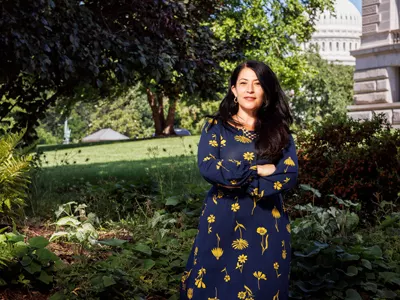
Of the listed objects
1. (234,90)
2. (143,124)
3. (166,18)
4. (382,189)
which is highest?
(166,18)

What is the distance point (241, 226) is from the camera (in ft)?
11.5

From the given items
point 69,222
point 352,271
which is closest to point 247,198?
point 352,271

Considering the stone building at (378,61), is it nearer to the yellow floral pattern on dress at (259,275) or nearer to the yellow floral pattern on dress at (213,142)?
the yellow floral pattern on dress at (213,142)

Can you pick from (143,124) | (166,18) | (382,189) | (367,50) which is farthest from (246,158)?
(143,124)

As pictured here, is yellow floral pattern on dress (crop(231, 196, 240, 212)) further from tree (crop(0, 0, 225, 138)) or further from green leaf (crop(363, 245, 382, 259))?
tree (crop(0, 0, 225, 138))

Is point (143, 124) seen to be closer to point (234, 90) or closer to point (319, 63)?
point (319, 63)

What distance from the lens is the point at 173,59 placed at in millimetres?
9375

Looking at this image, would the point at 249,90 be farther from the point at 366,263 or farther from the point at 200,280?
the point at 366,263

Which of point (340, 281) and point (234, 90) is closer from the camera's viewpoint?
point (234, 90)

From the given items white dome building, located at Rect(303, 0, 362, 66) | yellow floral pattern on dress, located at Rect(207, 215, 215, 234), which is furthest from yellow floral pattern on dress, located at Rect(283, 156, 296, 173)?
white dome building, located at Rect(303, 0, 362, 66)

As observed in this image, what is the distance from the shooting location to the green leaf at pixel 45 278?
4.62 m

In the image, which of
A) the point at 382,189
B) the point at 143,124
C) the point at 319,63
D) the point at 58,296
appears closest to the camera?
the point at 58,296

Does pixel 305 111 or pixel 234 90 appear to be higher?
pixel 234 90

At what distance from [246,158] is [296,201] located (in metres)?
4.21
